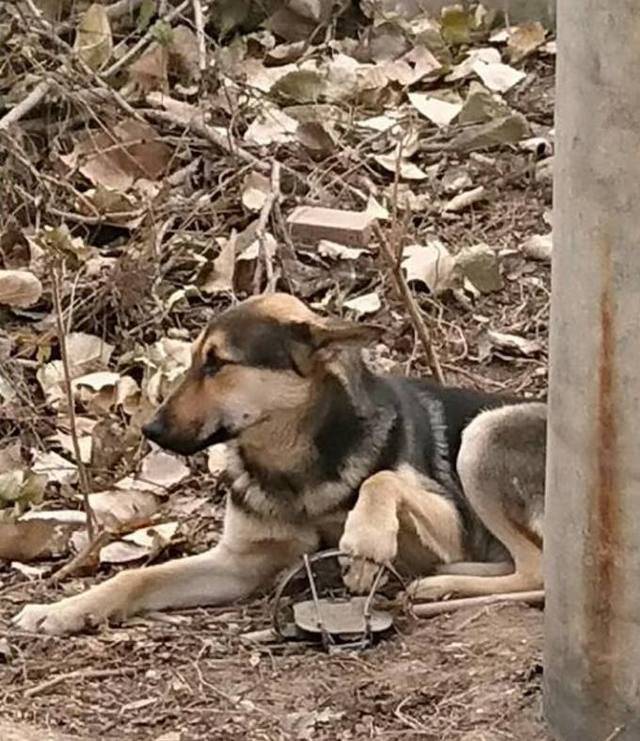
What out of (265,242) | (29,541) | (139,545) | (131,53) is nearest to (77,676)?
(29,541)

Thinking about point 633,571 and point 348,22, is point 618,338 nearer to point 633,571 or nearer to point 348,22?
point 633,571

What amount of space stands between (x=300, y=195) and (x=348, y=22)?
2107mm

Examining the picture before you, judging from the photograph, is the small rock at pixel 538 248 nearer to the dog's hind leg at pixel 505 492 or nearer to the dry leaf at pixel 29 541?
the dog's hind leg at pixel 505 492

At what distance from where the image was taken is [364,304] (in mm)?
7344

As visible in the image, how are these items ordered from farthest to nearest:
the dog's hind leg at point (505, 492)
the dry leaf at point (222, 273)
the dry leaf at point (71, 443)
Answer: the dry leaf at point (222, 273) → the dry leaf at point (71, 443) → the dog's hind leg at point (505, 492)

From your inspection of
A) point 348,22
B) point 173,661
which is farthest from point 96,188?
point 173,661

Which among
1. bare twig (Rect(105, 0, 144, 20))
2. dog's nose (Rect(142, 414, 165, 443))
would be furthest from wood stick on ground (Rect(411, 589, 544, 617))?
A: bare twig (Rect(105, 0, 144, 20))

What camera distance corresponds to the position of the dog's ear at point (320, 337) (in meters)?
5.37

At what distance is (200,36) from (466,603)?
4477 millimetres

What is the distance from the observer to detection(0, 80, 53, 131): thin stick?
812 cm

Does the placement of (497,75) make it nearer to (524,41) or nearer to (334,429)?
(524,41)

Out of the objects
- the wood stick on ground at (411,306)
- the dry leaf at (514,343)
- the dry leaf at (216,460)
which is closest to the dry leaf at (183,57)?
the dry leaf at (514,343)

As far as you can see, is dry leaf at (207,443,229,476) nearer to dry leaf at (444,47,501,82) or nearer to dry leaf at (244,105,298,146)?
dry leaf at (244,105,298,146)

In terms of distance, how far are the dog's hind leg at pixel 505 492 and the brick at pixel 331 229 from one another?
6.97 feet
